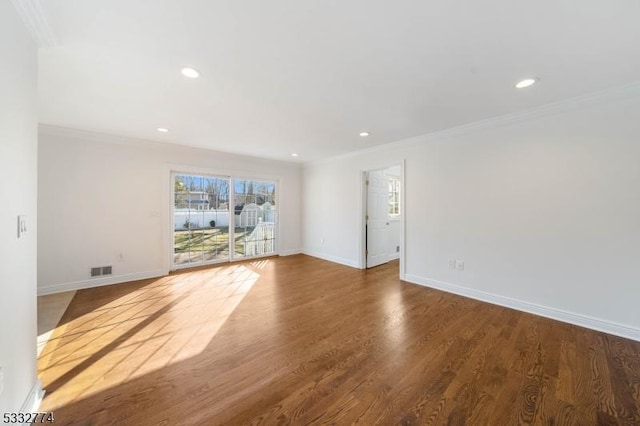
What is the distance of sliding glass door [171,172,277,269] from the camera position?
4828 mm

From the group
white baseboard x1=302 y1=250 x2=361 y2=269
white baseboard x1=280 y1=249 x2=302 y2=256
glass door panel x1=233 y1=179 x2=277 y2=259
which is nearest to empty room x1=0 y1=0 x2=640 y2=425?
white baseboard x1=302 y1=250 x2=361 y2=269

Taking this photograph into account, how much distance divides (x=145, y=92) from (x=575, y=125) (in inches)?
180

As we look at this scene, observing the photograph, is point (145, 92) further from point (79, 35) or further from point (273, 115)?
point (273, 115)

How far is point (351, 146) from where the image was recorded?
180 inches

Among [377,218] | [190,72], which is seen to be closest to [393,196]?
[377,218]

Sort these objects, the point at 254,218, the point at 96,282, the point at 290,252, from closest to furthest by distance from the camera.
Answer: the point at 96,282 → the point at 254,218 → the point at 290,252

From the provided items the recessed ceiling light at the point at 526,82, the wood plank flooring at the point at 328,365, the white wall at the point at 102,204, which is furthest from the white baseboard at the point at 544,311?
the white wall at the point at 102,204

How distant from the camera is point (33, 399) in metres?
1.55

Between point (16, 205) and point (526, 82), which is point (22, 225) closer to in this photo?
point (16, 205)

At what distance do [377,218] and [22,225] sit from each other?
4.91 m

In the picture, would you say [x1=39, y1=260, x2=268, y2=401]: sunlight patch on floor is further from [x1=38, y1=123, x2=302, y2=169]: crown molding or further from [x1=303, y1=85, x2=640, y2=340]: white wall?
[x1=303, y1=85, x2=640, y2=340]: white wall

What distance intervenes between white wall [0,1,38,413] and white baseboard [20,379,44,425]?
1.6 inches

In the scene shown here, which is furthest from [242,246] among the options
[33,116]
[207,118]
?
[33,116]

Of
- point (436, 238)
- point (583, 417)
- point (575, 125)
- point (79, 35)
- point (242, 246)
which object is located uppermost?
point (79, 35)
